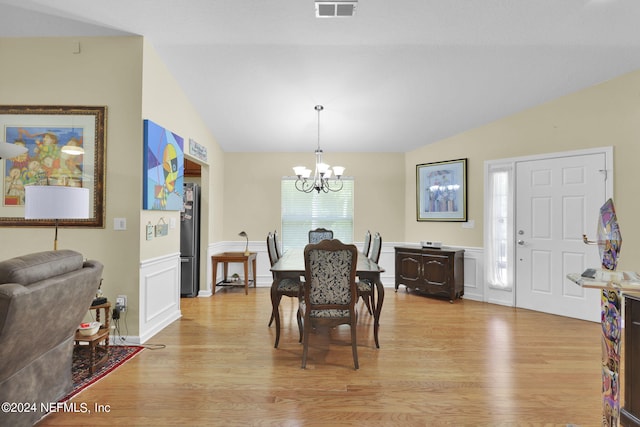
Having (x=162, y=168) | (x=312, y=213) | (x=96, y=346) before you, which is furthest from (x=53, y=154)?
(x=312, y=213)

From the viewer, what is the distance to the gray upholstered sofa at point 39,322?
5.13ft

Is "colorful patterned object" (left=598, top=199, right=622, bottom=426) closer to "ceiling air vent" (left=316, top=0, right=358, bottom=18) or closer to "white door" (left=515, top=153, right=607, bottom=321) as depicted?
"ceiling air vent" (left=316, top=0, right=358, bottom=18)

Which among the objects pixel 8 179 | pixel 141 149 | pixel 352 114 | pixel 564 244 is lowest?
pixel 564 244

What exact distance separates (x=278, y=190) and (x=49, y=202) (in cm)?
391

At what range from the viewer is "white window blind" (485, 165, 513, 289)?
4742 mm

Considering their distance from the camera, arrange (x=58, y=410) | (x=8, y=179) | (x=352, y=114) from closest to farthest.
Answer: (x=58, y=410)
(x=8, y=179)
(x=352, y=114)

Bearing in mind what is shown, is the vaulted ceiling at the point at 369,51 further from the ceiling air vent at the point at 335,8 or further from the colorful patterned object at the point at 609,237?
the colorful patterned object at the point at 609,237

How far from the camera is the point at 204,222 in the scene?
527 centimetres

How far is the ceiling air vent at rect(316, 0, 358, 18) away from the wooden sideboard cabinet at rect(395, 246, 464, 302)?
3520 millimetres

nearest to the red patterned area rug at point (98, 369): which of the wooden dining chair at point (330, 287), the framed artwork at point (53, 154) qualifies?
the framed artwork at point (53, 154)

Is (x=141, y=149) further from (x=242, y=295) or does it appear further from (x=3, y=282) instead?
(x=242, y=295)

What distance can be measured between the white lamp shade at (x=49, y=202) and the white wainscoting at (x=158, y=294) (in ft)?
3.30

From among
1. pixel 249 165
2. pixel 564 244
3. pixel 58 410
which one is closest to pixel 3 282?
pixel 58 410

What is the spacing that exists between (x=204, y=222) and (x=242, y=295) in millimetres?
1287
